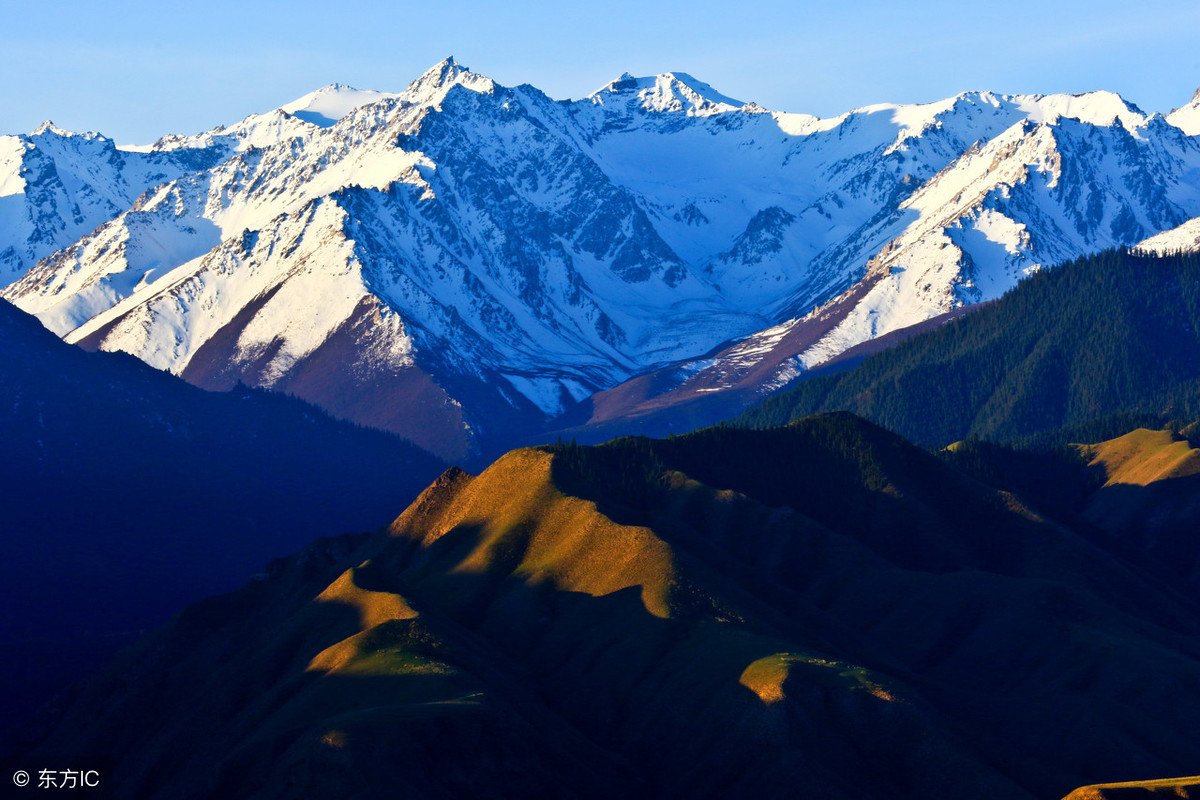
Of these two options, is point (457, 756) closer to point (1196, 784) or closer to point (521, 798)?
point (521, 798)

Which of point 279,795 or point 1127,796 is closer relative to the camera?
point 1127,796

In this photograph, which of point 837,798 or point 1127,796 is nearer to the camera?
point 1127,796

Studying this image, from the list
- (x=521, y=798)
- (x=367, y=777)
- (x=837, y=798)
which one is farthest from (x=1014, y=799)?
(x=367, y=777)

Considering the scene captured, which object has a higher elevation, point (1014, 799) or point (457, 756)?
point (457, 756)

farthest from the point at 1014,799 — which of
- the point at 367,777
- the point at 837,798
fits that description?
the point at 367,777

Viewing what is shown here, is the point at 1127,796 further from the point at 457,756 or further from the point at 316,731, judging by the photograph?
the point at 316,731

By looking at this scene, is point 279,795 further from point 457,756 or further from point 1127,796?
point 1127,796

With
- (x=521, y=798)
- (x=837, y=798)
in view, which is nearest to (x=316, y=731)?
(x=521, y=798)
